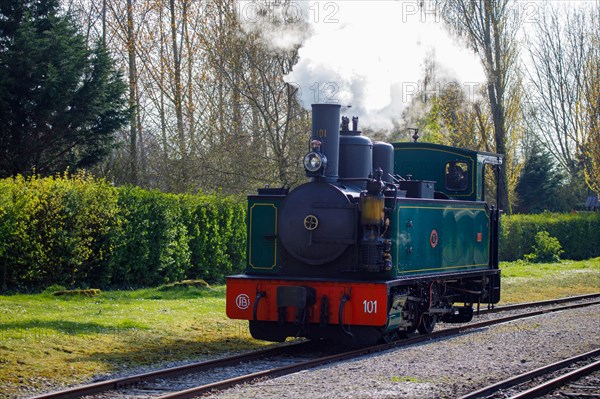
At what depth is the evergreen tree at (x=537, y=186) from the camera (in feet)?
157

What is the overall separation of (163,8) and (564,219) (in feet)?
61.2

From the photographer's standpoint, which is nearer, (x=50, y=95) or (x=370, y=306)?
(x=370, y=306)

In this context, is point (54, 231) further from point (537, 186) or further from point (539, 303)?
point (537, 186)

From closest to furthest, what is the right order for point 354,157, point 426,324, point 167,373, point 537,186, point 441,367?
point 167,373 → point 441,367 → point 354,157 → point 426,324 → point 537,186

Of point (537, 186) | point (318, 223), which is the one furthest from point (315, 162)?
point (537, 186)

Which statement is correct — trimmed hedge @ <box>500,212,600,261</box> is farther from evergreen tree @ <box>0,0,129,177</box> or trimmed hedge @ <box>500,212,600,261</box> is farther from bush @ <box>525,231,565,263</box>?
evergreen tree @ <box>0,0,129,177</box>

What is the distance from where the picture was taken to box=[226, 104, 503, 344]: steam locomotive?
10.7 m

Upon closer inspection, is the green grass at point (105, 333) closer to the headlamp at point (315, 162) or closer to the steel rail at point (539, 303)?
the headlamp at point (315, 162)

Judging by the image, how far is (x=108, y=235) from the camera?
693 inches

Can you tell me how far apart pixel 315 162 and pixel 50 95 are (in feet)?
38.6

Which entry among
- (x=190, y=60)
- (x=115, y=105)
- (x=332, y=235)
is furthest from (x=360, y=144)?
(x=190, y=60)

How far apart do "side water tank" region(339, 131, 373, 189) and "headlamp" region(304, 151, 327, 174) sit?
613mm

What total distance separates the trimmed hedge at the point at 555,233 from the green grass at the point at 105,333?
17.4 metres

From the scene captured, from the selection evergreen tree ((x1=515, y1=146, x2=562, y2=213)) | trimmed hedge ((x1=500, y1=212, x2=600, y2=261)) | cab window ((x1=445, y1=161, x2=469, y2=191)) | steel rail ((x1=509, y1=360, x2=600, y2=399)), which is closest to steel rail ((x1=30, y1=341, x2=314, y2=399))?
steel rail ((x1=509, y1=360, x2=600, y2=399))
